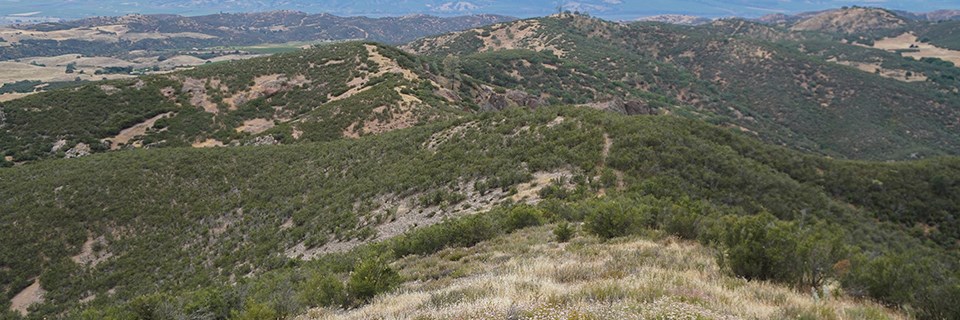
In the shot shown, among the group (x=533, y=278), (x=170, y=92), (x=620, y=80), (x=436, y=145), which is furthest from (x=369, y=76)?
(x=620, y=80)

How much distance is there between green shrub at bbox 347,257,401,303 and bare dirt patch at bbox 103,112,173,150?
43.8 meters

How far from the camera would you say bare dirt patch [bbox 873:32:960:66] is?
486ft

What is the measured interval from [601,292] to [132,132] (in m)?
51.6

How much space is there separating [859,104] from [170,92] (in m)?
121

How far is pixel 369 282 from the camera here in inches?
343

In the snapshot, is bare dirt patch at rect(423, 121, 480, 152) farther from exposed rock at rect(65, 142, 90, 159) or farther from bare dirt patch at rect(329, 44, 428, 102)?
exposed rock at rect(65, 142, 90, 159)

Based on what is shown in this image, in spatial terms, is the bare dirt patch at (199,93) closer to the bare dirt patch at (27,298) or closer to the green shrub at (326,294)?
the bare dirt patch at (27,298)

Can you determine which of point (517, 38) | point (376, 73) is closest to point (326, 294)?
point (376, 73)

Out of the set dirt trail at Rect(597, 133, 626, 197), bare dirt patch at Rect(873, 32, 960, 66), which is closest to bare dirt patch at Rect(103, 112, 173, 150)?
dirt trail at Rect(597, 133, 626, 197)

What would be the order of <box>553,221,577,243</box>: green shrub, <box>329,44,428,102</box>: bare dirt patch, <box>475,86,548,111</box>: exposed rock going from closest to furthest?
<box>553,221,577,243</box>: green shrub
<box>329,44,428,102</box>: bare dirt patch
<box>475,86,548,111</box>: exposed rock

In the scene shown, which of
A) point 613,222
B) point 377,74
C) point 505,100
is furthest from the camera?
point 505,100

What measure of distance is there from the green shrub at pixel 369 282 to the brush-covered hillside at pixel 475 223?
4 cm

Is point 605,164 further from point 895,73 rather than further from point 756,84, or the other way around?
point 895,73

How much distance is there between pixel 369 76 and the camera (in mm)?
53656
